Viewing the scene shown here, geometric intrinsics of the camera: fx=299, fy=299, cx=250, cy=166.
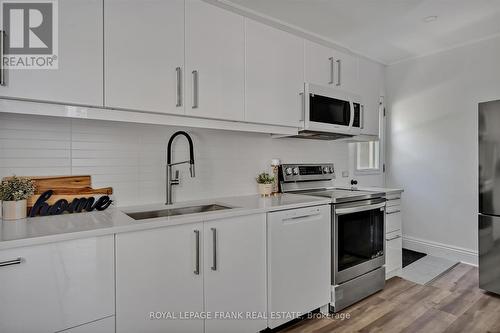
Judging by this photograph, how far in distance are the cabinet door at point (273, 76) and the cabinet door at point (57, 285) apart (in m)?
1.28

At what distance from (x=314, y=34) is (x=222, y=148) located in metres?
1.46

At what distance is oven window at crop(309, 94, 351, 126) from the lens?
8.10ft

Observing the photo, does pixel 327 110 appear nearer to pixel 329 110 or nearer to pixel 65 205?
pixel 329 110

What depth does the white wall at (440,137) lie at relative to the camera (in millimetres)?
3107

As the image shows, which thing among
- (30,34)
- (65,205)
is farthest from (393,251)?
(30,34)

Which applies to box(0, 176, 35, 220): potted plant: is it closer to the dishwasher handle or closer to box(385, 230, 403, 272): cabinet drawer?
the dishwasher handle

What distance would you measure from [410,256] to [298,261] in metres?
2.13

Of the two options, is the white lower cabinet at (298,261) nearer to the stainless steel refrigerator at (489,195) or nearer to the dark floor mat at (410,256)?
the stainless steel refrigerator at (489,195)

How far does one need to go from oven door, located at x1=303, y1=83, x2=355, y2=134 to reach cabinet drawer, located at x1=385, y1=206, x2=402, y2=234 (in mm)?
836

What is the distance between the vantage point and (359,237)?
2443 millimetres

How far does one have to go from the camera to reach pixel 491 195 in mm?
2367

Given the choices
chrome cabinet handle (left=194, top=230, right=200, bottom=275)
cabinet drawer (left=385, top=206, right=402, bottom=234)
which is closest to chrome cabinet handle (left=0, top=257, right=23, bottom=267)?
chrome cabinet handle (left=194, top=230, right=200, bottom=275)

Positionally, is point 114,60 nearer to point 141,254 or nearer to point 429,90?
point 141,254

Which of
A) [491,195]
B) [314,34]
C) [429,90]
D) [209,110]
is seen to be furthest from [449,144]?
[209,110]
